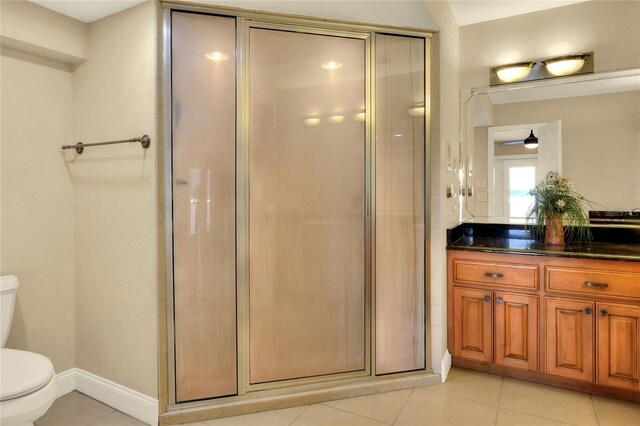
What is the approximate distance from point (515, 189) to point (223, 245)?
223cm

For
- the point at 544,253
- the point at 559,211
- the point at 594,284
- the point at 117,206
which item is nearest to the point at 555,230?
the point at 559,211

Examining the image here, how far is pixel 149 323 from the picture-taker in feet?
6.75

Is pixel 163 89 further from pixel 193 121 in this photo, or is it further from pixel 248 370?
pixel 248 370

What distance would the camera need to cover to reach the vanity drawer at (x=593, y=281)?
7.11 ft

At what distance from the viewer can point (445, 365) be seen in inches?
100

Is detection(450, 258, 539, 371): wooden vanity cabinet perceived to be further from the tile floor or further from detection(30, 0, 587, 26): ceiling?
detection(30, 0, 587, 26): ceiling

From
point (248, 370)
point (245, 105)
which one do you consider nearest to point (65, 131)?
point (245, 105)

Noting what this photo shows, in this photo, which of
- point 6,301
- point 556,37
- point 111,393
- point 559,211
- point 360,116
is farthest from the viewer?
point 556,37

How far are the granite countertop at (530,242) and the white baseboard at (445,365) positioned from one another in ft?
2.41

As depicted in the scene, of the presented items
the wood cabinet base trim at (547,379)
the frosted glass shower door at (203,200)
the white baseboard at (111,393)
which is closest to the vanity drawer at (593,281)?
the wood cabinet base trim at (547,379)

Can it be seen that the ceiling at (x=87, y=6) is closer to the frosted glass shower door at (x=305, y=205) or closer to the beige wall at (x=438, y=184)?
the frosted glass shower door at (x=305, y=205)

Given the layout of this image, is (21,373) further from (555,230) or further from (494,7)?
(494,7)

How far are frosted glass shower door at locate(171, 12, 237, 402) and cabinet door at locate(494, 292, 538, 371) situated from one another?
1730 millimetres

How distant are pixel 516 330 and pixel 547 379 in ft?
1.14
